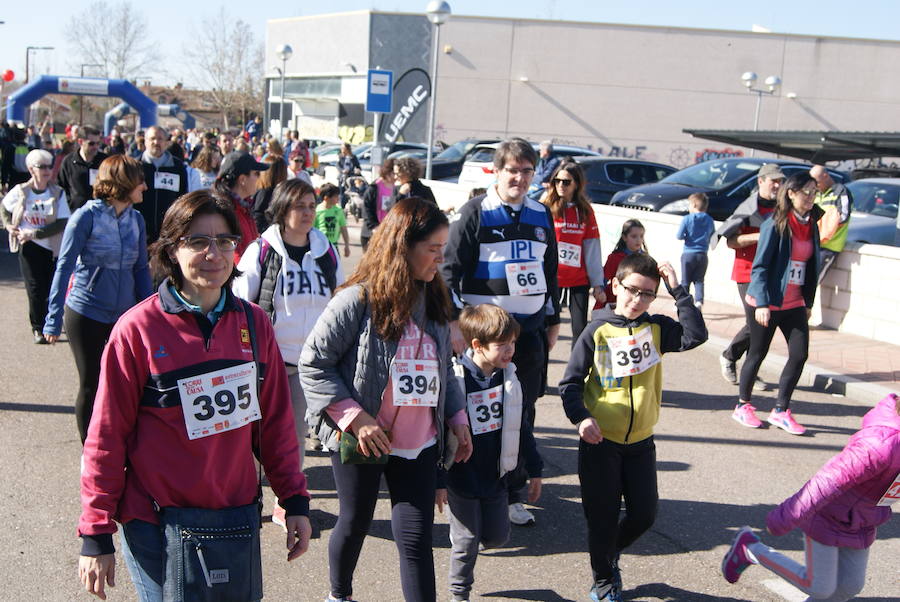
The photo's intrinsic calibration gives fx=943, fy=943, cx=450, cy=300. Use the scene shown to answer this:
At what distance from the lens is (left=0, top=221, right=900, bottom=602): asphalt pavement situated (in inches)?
174

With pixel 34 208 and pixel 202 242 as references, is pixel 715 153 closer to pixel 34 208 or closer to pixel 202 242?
pixel 34 208

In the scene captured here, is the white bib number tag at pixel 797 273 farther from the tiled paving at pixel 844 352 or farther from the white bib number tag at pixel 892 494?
the white bib number tag at pixel 892 494

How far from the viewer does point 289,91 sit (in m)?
51.8

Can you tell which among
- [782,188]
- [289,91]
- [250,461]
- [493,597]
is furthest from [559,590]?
[289,91]

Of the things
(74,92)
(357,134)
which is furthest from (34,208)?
(357,134)

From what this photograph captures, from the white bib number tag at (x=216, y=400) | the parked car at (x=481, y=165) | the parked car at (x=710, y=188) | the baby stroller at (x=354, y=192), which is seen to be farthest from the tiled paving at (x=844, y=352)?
the baby stroller at (x=354, y=192)

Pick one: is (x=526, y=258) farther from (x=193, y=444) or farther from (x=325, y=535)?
(x=193, y=444)

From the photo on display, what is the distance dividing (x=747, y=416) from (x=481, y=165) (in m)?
13.6

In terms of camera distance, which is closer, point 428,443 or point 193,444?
point 193,444

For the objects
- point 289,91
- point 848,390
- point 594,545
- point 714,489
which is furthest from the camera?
point 289,91

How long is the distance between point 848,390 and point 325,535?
5.54 m

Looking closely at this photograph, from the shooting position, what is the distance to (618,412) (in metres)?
4.11

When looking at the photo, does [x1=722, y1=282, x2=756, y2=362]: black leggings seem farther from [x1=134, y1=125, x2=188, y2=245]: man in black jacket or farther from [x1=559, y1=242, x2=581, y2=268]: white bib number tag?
[x1=134, y1=125, x2=188, y2=245]: man in black jacket

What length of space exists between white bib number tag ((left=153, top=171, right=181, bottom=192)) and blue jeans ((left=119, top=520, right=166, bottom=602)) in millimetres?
5741
